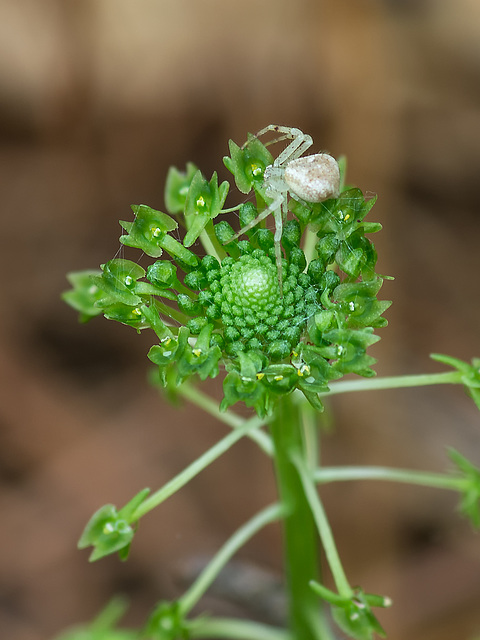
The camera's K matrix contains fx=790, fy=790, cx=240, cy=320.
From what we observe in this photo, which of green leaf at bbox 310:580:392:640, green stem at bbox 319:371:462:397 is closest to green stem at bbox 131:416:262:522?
green stem at bbox 319:371:462:397

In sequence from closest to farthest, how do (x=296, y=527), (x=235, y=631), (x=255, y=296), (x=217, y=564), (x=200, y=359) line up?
(x=200, y=359) < (x=255, y=296) < (x=217, y=564) < (x=296, y=527) < (x=235, y=631)

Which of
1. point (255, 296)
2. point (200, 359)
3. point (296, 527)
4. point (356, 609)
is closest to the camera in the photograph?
point (200, 359)

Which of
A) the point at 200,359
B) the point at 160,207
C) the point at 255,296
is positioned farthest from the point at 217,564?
the point at 160,207

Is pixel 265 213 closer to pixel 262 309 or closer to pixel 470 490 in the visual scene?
pixel 262 309

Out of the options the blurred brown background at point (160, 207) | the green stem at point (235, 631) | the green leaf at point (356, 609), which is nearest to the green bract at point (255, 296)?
the green leaf at point (356, 609)

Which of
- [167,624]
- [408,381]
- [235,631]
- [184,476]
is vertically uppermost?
[408,381]

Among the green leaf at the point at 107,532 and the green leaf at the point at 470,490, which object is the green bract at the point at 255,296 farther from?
the green leaf at the point at 470,490

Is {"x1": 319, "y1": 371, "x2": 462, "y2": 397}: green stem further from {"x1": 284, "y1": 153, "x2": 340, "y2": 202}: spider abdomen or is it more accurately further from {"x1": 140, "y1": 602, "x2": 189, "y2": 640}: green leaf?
{"x1": 140, "y1": 602, "x2": 189, "y2": 640}: green leaf
